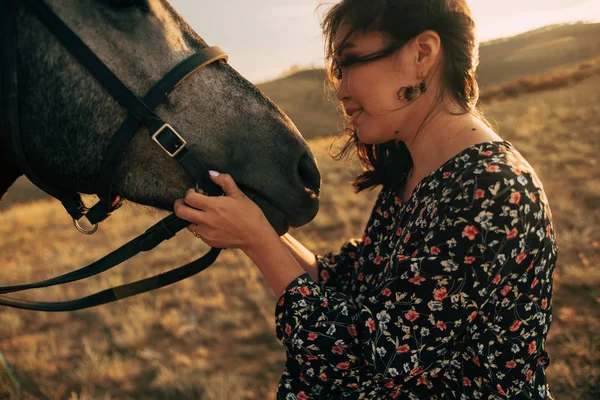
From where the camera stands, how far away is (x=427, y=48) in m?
1.43

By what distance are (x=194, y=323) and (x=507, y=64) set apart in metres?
45.1

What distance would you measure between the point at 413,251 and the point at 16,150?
140 centimetres

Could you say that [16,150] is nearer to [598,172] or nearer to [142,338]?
[142,338]

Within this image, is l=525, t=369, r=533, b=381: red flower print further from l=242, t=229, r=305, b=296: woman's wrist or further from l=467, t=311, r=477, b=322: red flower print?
l=242, t=229, r=305, b=296: woman's wrist

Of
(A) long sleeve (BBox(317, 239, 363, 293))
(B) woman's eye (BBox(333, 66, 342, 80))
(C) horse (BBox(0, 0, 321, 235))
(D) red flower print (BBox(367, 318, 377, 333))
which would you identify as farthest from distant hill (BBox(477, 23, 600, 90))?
(D) red flower print (BBox(367, 318, 377, 333))

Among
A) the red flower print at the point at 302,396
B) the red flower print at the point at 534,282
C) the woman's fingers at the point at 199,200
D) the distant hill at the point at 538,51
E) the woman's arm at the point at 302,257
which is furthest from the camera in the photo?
the distant hill at the point at 538,51

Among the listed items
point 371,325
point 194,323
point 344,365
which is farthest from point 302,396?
point 194,323

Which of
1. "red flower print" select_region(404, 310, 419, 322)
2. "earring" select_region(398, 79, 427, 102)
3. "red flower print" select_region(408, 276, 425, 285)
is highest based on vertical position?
"earring" select_region(398, 79, 427, 102)

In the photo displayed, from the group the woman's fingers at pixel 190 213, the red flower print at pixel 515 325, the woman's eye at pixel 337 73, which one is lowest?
the red flower print at pixel 515 325

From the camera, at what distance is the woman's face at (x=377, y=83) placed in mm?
1457

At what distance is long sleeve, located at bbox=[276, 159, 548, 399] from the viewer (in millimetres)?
1237

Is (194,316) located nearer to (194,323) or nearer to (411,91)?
(194,323)

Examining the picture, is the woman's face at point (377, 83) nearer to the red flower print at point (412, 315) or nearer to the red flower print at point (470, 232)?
the red flower print at point (470, 232)

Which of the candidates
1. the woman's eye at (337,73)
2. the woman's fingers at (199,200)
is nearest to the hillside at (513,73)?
the woman's eye at (337,73)
